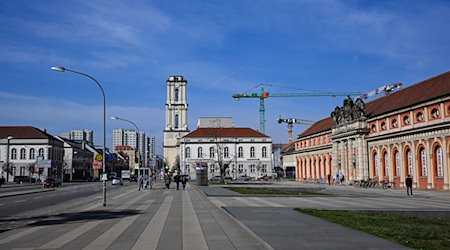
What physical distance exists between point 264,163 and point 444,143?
7668cm

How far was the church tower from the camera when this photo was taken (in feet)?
489

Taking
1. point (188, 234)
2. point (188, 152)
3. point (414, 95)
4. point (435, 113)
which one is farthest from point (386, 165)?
point (188, 152)

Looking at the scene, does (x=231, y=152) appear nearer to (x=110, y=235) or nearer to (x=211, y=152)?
(x=211, y=152)

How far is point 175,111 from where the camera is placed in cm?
14925

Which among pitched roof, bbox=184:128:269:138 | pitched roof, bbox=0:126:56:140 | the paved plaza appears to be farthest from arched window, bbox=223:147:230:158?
the paved plaza

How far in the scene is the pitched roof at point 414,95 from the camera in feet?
157

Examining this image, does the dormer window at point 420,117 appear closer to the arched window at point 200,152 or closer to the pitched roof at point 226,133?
the pitched roof at point 226,133

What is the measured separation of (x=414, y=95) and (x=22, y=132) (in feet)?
284

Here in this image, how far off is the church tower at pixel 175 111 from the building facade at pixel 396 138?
7244 centimetres

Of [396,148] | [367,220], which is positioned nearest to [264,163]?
[396,148]

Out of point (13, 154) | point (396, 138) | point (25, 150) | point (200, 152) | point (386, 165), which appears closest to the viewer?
point (396, 138)

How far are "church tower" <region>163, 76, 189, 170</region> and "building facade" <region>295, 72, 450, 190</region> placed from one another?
72440mm

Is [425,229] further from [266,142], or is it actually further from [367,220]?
[266,142]

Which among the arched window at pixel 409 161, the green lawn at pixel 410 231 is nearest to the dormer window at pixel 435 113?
the arched window at pixel 409 161
